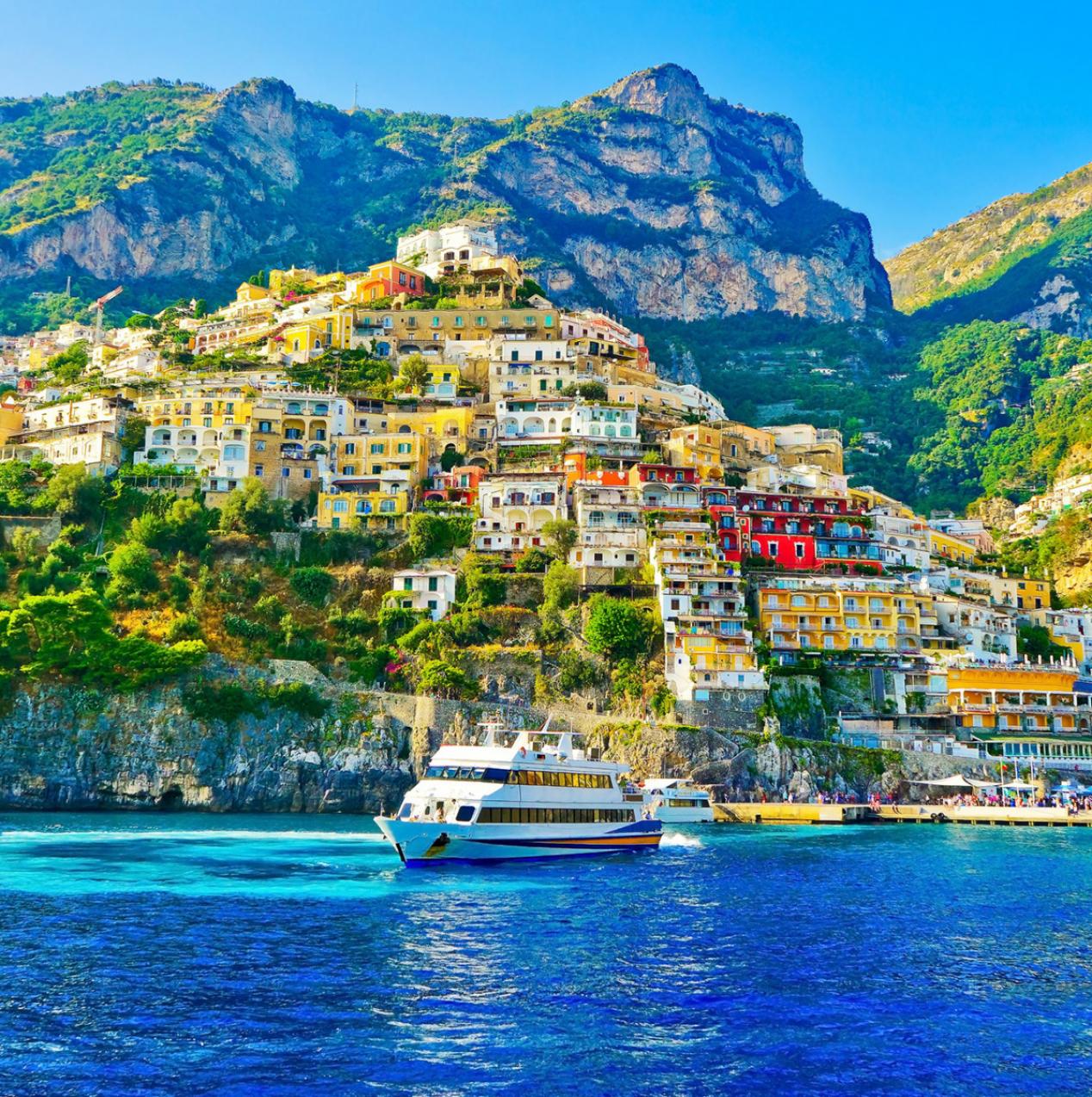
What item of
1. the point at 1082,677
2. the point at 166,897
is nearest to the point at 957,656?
the point at 1082,677

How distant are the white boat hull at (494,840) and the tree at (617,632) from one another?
73.0 ft

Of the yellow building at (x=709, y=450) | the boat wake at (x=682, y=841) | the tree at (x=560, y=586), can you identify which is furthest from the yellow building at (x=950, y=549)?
the boat wake at (x=682, y=841)

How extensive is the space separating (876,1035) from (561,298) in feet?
484

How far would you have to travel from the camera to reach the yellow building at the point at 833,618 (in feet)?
287

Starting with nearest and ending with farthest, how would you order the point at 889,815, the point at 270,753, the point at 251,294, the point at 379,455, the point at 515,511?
the point at 889,815 < the point at 270,753 < the point at 515,511 < the point at 379,455 < the point at 251,294

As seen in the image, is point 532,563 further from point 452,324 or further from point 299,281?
point 299,281

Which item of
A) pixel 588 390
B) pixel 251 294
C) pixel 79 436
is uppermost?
pixel 251 294

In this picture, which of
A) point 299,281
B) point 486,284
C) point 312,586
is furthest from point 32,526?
point 299,281

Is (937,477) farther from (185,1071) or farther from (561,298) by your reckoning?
(185,1071)

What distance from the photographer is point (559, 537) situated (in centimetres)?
8938

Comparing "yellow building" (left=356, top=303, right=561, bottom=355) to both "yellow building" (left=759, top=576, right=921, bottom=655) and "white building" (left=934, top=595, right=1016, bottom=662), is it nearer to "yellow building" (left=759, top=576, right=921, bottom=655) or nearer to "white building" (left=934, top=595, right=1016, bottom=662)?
"yellow building" (left=759, top=576, right=921, bottom=655)

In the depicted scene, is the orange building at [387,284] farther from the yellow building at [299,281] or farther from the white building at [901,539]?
the white building at [901,539]

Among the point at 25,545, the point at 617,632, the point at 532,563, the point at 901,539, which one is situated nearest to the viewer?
the point at 617,632

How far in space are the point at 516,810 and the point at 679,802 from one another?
1983 centimetres
